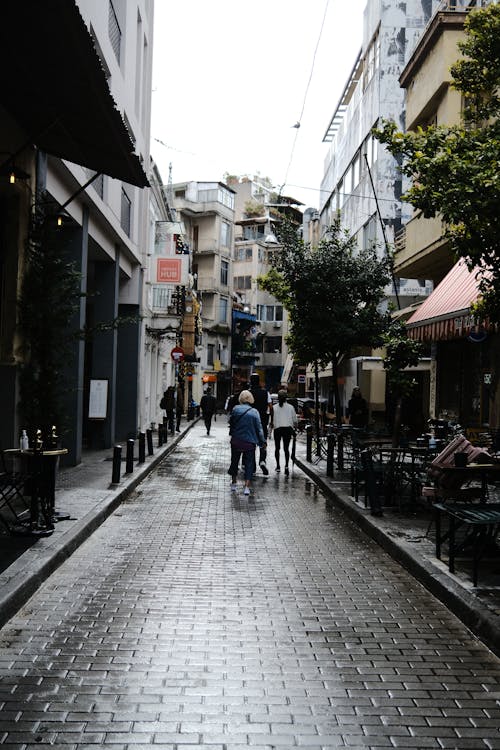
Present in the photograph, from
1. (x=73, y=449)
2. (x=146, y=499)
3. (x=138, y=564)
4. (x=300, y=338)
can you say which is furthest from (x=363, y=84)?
(x=138, y=564)

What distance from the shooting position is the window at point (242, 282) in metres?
74.8

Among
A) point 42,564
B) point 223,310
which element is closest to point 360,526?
point 42,564

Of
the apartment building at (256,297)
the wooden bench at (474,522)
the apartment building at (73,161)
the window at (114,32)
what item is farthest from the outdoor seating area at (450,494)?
the apartment building at (256,297)

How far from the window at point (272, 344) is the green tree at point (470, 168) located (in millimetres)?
68438

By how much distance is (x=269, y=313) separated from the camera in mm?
77375

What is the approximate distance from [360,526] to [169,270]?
1754cm

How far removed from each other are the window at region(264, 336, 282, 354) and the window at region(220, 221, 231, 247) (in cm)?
1445

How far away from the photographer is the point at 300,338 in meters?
21.0

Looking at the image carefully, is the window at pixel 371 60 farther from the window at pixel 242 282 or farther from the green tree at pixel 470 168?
the window at pixel 242 282

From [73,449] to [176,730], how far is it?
12.3 meters

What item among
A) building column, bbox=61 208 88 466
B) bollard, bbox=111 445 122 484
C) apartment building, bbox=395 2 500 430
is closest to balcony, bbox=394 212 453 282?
apartment building, bbox=395 2 500 430

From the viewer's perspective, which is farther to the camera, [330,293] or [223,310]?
[223,310]

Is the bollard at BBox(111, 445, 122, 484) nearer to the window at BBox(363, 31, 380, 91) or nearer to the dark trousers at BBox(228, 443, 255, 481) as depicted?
the dark trousers at BBox(228, 443, 255, 481)

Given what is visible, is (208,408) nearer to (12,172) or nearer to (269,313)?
(12,172)
